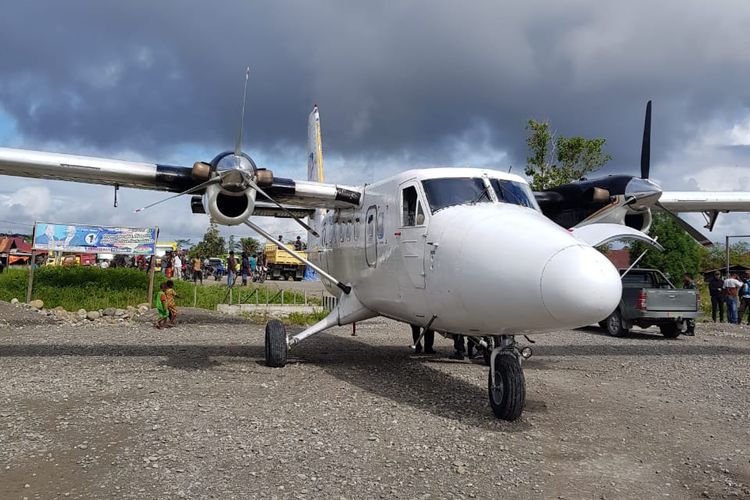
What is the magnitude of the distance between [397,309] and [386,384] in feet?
3.23

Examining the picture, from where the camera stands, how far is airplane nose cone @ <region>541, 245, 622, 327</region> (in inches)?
191

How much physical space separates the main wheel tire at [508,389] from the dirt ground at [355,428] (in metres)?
0.14

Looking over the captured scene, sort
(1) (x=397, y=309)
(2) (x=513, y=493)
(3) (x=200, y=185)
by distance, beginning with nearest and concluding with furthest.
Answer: (2) (x=513, y=493) < (1) (x=397, y=309) < (3) (x=200, y=185)

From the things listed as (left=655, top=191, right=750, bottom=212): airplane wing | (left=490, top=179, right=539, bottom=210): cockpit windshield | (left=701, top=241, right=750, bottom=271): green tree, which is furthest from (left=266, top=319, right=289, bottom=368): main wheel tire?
(left=701, top=241, right=750, bottom=271): green tree

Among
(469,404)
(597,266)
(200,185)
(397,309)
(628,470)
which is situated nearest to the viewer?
(628,470)

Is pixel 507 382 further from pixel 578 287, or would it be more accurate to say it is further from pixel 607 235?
pixel 607 235

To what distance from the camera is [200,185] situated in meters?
8.59

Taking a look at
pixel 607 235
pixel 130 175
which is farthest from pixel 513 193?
pixel 130 175

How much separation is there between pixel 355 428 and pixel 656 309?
10975 millimetres

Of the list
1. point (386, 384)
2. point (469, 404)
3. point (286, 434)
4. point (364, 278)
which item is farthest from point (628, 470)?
point (364, 278)

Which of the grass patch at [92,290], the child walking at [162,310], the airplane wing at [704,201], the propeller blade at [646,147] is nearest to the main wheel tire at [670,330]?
the airplane wing at [704,201]

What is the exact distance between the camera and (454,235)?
6121 mm

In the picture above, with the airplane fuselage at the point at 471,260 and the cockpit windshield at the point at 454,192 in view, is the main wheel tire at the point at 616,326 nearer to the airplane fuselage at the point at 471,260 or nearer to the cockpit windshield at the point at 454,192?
the airplane fuselage at the point at 471,260

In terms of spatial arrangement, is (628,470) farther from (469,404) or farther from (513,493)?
(469,404)
